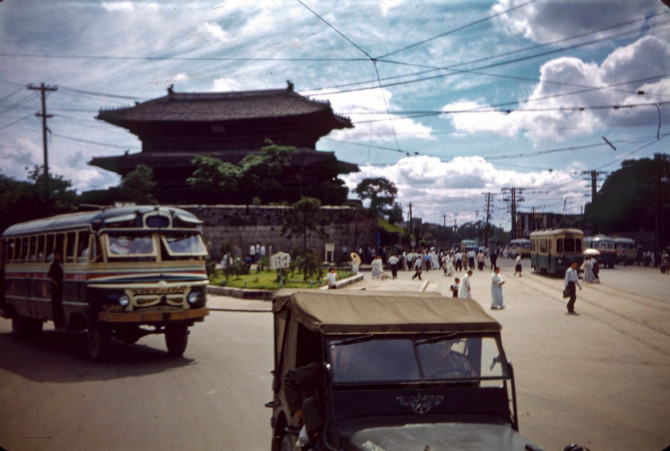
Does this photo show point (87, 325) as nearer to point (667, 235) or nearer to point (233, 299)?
point (233, 299)

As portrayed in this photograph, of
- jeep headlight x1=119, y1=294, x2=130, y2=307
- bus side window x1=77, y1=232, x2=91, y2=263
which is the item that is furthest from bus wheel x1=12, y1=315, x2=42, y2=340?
jeep headlight x1=119, y1=294, x2=130, y2=307

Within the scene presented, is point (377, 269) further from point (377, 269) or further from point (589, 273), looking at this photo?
point (589, 273)

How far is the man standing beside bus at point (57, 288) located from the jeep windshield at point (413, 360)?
898 cm

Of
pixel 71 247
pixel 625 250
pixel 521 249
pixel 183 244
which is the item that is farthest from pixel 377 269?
pixel 521 249

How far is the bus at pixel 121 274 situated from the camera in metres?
10.2

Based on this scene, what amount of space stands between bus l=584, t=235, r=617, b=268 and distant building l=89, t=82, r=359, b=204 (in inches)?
810

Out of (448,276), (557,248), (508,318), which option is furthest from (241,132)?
(508,318)

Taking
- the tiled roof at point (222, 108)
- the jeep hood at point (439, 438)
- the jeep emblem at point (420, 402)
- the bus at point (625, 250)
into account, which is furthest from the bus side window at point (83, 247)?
the bus at point (625, 250)

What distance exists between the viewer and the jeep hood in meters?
3.53

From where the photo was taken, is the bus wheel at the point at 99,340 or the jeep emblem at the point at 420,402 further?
the bus wheel at the point at 99,340

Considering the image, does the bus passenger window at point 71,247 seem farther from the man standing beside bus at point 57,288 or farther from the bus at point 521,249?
the bus at point 521,249

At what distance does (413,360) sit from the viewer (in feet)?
13.6

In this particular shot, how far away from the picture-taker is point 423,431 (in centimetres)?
376

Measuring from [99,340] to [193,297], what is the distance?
1.81 meters
